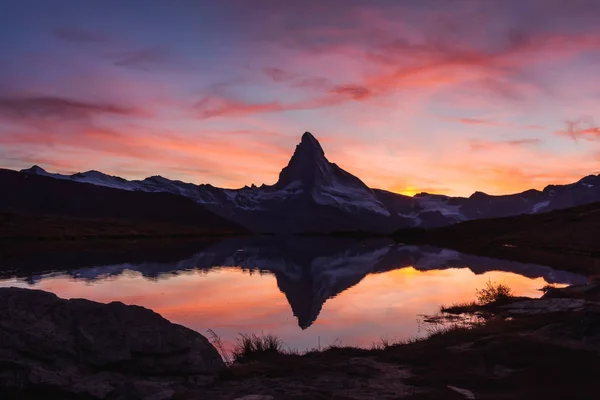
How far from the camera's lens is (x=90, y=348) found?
1694 cm

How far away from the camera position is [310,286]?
57.0 meters

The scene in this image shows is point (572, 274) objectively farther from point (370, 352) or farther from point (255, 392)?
point (255, 392)

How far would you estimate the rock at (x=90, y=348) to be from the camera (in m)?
15.7

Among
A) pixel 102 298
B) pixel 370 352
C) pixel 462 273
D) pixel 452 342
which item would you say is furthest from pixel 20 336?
pixel 462 273

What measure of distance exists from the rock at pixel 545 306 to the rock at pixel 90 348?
2172 centimetres

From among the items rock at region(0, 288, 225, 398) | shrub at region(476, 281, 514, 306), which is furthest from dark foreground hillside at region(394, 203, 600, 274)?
A: rock at region(0, 288, 225, 398)

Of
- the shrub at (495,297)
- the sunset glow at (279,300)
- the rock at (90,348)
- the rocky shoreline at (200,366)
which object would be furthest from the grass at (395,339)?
the rock at (90,348)

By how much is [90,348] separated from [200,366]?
3.56 meters

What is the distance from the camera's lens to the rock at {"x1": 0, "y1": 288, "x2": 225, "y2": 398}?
617 inches

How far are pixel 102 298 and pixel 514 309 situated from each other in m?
29.7

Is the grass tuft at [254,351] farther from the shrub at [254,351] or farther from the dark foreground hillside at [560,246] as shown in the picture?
the dark foreground hillside at [560,246]

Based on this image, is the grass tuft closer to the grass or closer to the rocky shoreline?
the grass

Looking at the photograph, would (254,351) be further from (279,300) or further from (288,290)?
(288,290)

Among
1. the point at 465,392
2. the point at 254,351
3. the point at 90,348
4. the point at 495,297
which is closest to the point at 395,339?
the point at 254,351
